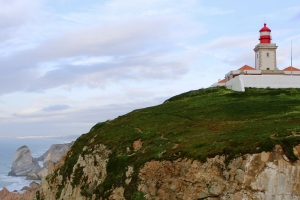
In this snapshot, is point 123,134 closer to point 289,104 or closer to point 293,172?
point 289,104

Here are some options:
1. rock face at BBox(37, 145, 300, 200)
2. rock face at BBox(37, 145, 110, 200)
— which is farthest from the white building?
rock face at BBox(37, 145, 300, 200)

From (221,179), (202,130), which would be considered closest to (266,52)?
(202,130)

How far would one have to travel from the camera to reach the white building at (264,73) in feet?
165

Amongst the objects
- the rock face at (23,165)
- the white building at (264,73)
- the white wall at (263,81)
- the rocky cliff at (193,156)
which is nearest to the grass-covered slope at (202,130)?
the rocky cliff at (193,156)

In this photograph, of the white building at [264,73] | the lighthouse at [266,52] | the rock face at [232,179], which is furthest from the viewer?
the lighthouse at [266,52]

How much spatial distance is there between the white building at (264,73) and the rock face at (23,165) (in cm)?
12312

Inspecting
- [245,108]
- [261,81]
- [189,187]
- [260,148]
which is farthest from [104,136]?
[261,81]

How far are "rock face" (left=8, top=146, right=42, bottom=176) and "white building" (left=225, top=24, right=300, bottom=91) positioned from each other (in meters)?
123

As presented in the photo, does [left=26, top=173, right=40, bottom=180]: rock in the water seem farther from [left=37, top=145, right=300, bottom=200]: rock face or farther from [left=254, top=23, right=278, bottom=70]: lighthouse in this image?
[left=37, top=145, right=300, bottom=200]: rock face

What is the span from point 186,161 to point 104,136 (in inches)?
585

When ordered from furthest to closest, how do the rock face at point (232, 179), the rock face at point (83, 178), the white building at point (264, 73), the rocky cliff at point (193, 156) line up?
the white building at point (264, 73)
the rock face at point (83, 178)
the rocky cliff at point (193, 156)
the rock face at point (232, 179)

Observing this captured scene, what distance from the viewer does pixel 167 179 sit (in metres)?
25.0

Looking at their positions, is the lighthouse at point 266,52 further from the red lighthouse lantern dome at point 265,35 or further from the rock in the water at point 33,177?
the rock in the water at point 33,177

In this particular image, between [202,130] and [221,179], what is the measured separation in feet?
28.9
